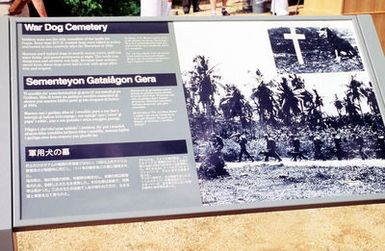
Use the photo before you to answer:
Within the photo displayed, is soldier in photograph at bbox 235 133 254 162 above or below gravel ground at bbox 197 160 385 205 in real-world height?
above

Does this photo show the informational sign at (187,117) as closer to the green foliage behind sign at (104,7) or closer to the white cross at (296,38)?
the white cross at (296,38)

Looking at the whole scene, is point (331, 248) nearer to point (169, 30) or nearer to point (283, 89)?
point (283, 89)

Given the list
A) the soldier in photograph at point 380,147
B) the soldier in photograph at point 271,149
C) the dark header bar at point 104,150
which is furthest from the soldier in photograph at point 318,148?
the dark header bar at point 104,150

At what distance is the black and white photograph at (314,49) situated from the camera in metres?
2.96

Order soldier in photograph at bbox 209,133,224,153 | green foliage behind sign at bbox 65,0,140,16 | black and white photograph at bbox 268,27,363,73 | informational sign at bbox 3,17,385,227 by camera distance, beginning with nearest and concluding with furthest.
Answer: informational sign at bbox 3,17,385,227 → soldier in photograph at bbox 209,133,224,153 → black and white photograph at bbox 268,27,363,73 → green foliage behind sign at bbox 65,0,140,16

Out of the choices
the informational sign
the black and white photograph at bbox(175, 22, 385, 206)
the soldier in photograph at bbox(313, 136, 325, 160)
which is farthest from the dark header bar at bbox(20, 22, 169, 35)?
the soldier in photograph at bbox(313, 136, 325, 160)

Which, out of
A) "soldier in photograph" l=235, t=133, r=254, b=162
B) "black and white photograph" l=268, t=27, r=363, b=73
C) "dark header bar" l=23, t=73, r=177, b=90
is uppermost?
"black and white photograph" l=268, t=27, r=363, b=73

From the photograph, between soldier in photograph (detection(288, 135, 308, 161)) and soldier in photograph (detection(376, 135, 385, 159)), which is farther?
soldier in photograph (detection(376, 135, 385, 159))

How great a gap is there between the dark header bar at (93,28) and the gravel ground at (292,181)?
2.68 feet

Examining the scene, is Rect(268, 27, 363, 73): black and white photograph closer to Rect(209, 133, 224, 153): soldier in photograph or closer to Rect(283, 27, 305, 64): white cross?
Rect(283, 27, 305, 64): white cross

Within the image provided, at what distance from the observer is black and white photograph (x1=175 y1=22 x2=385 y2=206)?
262cm

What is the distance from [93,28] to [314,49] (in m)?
1.15

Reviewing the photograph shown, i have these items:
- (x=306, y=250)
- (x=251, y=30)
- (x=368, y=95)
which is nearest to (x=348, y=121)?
(x=368, y=95)

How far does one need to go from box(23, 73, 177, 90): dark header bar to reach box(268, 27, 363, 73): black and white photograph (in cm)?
61
